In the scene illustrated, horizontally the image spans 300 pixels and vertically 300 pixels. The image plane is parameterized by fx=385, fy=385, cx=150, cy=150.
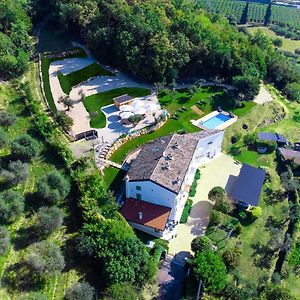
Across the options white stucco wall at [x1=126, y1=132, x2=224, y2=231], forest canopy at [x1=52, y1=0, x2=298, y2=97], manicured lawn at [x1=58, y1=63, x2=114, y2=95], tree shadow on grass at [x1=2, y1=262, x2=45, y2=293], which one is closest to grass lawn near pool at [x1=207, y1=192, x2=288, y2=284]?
white stucco wall at [x1=126, y1=132, x2=224, y2=231]

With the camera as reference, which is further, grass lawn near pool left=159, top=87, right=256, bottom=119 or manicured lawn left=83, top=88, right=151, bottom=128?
grass lawn near pool left=159, top=87, right=256, bottom=119

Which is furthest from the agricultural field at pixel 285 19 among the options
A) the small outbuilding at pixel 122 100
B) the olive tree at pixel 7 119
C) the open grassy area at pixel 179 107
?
the olive tree at pixel 7 119

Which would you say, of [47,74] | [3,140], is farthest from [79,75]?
[3,140]

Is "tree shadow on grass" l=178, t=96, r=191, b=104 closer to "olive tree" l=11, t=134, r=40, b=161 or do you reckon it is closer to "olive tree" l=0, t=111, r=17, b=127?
"olive tree" l=11, t=134, r=40, b=161

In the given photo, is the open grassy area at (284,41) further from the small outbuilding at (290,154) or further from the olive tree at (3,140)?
the olive tree at (3,140)

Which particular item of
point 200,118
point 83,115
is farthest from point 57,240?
point 200,118
